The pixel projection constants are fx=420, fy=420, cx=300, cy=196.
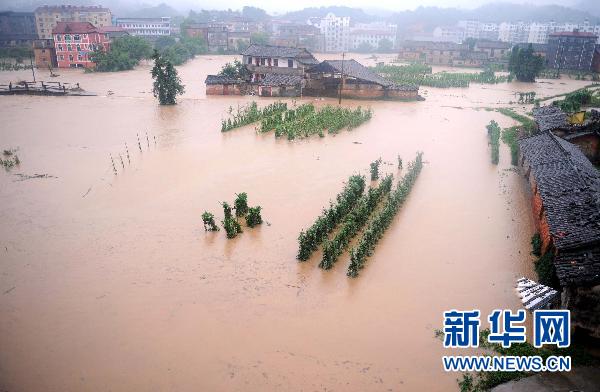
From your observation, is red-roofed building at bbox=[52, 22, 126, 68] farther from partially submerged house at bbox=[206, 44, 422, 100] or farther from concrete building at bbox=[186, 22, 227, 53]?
concrete building at bbox=[186, 22, 227, 53]

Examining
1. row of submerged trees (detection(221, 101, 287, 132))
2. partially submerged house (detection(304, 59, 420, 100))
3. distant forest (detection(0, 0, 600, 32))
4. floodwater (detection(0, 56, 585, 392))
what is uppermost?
distant forest (detection(0, 0, 600, 32))

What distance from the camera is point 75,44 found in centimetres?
5628

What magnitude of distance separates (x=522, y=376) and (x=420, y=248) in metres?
5.65

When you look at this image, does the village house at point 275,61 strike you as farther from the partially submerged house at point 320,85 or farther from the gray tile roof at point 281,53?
the partially submerged house at point 320,85

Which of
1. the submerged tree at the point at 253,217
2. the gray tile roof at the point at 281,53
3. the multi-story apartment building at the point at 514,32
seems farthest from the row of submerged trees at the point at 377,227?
the multi-story apartment building at the point at 514,32

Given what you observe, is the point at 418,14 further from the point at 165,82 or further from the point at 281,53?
the point at 165,82

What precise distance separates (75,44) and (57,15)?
113ft

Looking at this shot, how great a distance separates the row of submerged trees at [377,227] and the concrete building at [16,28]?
75669 millimetres

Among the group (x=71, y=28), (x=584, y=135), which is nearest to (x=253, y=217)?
(x=584, y=135)

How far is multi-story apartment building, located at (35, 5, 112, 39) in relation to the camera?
80938 mm

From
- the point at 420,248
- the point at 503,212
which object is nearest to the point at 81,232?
the point at 420,248

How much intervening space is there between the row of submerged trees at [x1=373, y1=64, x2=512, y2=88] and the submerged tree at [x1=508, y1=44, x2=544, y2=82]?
53.7 inches

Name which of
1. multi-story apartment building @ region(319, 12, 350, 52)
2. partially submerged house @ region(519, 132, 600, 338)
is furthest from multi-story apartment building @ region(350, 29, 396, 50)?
partially submerged house @ region(519, 132, 600, 338)

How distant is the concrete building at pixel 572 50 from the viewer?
5972cm
